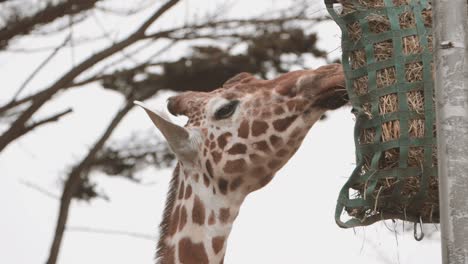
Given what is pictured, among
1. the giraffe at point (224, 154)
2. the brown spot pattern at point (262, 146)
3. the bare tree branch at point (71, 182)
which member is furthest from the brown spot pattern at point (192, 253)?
the bare tree branch at point (71, 182)

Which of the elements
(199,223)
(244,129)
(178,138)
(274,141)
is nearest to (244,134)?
(244,129)

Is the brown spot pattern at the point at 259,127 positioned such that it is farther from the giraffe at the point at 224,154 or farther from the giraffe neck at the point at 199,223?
the giraffe neck at the point at 199,223

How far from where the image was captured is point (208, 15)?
8.38 m

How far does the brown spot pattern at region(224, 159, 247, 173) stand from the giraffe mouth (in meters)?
0.44

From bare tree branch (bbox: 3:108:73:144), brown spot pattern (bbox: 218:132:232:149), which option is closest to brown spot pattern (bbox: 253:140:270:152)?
brown spot pattern (bbox: 218:132:232:149)

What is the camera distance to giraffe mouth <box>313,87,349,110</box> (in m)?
4.07

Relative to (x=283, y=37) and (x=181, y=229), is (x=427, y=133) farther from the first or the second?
(x=283, y=37)

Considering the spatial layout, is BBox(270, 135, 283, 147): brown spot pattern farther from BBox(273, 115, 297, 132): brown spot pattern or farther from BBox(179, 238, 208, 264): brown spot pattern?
BBox(179, 238, 208, 264): brown spot pattern

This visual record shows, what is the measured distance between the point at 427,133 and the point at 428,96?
0.35 ft

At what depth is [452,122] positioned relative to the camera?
253cm

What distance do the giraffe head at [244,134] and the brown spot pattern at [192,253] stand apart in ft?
0.80

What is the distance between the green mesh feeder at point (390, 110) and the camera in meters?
3.22

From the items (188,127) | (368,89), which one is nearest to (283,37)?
(188,127)

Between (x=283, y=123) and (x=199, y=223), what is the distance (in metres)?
0.54
